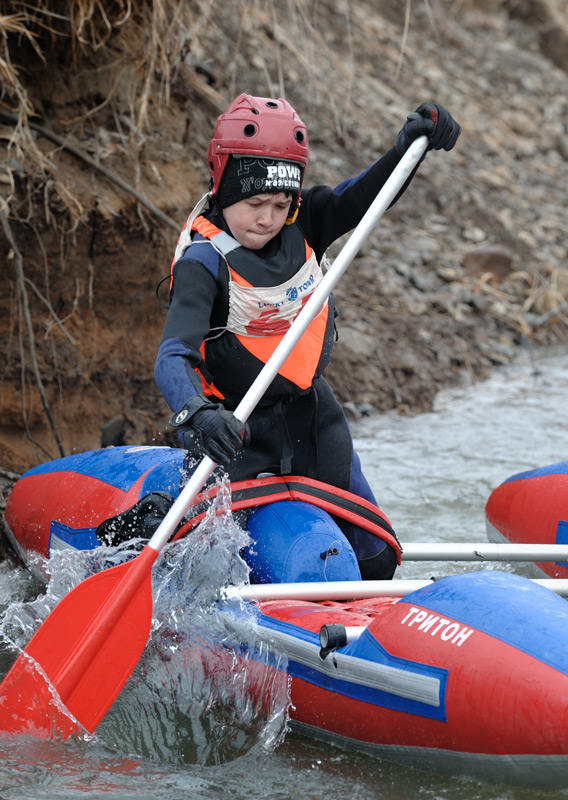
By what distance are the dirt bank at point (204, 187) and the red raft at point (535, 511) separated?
1922mm

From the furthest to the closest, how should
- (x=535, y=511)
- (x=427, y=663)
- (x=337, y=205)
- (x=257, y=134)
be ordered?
(x=535, y=511), (x=337, y=205), (x=257, y=134), (x=427, y=663)

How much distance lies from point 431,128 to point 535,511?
1553 millimetres

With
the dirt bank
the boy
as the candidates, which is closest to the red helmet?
the boy

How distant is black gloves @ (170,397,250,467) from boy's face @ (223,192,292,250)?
584 millimetres

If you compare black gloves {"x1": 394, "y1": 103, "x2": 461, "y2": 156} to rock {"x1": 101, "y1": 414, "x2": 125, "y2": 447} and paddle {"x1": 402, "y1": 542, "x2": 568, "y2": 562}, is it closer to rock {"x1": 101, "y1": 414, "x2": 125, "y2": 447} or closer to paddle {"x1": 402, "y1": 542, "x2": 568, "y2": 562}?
paddle {"x1": 402, "y1": 542, "x2": 568, "y2": 562}

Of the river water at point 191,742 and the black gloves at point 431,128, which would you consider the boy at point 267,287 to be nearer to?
the black gloves at point 431,128

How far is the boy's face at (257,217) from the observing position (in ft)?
9.38

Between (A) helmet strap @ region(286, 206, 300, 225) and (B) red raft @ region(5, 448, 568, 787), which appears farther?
(A) helmet strap @ region(286, 206, 300, 225)

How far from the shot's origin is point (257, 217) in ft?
9.43

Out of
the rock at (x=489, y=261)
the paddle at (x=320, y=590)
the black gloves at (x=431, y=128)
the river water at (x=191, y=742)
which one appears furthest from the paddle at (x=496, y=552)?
the rock at (x=489, y=261)

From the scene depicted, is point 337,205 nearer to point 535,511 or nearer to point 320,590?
point 320,590

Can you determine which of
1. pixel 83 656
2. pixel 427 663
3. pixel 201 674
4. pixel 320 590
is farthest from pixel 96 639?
pixel 427 663

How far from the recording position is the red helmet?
2814 millimetres

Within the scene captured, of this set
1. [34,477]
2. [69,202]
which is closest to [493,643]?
[34,477]
